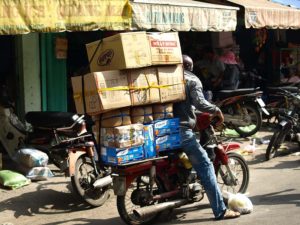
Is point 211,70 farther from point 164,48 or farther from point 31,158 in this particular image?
point 164,48

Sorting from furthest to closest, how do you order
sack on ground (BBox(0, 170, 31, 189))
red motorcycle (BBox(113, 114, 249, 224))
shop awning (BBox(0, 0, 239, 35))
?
1. sack on ground (BBox(0, 170, 31, 189))
2. shop awning (BBox(0, 0, 239, 35))
3. red motorcycle (BBox(113, 114, 249, 224))

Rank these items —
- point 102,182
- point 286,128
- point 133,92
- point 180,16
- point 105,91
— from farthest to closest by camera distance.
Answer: point 286,128 → point 180,16 → point 102,182 → point 133,92 → point 105,91

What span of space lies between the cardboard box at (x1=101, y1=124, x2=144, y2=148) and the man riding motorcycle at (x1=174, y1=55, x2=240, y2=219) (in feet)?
1.68

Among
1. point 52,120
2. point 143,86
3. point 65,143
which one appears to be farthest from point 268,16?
point 143,86

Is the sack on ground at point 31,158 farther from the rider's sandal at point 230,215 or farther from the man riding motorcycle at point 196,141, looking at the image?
the rider's sandal at point 230,215

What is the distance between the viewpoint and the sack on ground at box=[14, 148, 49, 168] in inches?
283

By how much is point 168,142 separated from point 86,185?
1.40 m

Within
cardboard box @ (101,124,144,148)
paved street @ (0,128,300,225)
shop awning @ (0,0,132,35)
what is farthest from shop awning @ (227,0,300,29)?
cardboard box @ (101,124,144,148)

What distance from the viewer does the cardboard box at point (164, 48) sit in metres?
5.38

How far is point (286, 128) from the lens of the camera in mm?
8828

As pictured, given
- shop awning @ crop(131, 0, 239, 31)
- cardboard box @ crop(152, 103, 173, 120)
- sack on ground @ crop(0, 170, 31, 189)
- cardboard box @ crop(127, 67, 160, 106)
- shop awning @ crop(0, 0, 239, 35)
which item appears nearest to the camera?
cardboard box @ crop(127, 67, 160, 106)

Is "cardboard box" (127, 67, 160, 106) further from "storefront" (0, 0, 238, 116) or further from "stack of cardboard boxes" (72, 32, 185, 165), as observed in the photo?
"storefront" (0, 0, 238, 116)

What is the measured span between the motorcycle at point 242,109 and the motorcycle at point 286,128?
37.6 inches

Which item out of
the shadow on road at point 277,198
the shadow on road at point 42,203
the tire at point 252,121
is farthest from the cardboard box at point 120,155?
the tire at point 252,121
